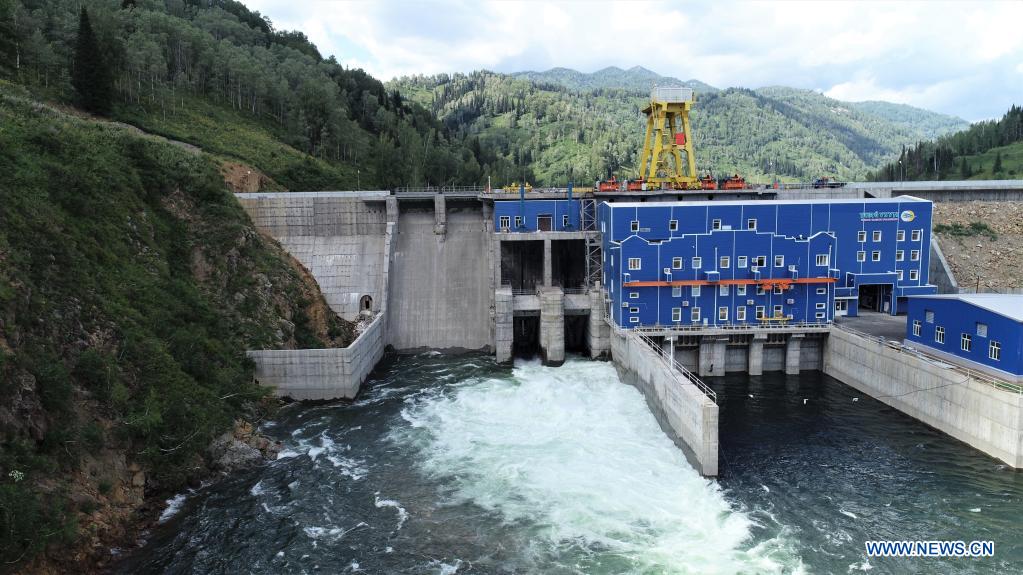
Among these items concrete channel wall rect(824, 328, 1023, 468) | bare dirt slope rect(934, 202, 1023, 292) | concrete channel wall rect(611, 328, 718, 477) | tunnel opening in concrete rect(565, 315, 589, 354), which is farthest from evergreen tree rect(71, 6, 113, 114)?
bare dirt slope rect(934, 202, 1023, 292)

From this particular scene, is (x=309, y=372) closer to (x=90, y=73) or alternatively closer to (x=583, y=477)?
(x=583, y=477)

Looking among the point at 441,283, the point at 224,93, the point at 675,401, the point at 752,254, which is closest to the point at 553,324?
the point at 441,283

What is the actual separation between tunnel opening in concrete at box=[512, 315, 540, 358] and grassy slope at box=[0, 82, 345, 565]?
12338 millimetres

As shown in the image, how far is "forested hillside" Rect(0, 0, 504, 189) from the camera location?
6038 cm

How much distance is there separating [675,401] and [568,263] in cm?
Result: 2252

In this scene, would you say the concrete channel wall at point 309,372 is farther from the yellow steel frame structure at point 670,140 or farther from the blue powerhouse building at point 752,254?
the yellow steel frame structure at point 670,140

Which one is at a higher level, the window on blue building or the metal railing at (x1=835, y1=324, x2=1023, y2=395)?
the window on blue building

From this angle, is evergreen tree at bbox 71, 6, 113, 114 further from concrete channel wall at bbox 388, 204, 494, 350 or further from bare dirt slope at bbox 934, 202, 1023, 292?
bare dirt slope at bbox 934, 202, 1023, 292

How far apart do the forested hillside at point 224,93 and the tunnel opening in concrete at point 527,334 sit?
3270 centimetres

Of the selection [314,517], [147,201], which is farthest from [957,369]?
[147,201]

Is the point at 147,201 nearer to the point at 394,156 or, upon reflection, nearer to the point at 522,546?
the point at 522,546

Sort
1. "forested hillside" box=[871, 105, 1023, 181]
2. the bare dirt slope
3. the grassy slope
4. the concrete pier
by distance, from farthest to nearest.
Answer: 1. "forested hillside" box=[871, 105, 1023, 181]
2. the bare dirt slope
3. the concrete pier
4. the grassy slope

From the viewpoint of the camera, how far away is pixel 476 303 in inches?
1836

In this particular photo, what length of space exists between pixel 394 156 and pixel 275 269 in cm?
4800
